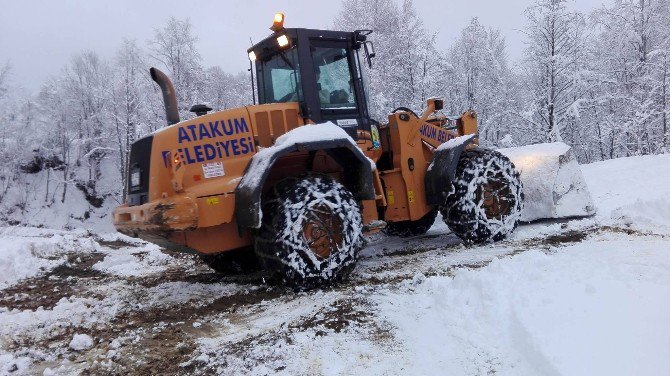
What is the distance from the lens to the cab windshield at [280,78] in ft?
18.2

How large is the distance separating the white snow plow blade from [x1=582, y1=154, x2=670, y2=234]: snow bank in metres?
0.36

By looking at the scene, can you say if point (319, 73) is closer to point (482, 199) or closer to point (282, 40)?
point (282, 40)

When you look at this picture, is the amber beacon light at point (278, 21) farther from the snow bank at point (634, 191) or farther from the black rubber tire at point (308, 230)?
the snow bank at point (634, 191)

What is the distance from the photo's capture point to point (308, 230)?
4547mm

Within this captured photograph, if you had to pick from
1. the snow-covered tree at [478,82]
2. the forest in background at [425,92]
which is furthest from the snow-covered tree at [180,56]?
the snow-covered tree at [478,82]

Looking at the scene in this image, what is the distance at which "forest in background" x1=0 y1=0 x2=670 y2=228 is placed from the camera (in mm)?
21938

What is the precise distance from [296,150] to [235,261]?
1980 mm

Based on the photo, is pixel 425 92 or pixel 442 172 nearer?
pixel 442 172

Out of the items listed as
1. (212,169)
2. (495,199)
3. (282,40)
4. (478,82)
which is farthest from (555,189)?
(478,82)

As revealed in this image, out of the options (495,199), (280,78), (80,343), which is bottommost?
(80,343)

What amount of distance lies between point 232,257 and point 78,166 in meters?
37.9

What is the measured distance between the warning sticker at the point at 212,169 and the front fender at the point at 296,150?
29cm

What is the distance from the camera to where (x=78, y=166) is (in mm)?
38719

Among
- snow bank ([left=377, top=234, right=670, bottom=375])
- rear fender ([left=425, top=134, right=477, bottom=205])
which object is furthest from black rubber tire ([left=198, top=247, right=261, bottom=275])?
snow bank ([left=377, top=234, right=670, bottom=375])
